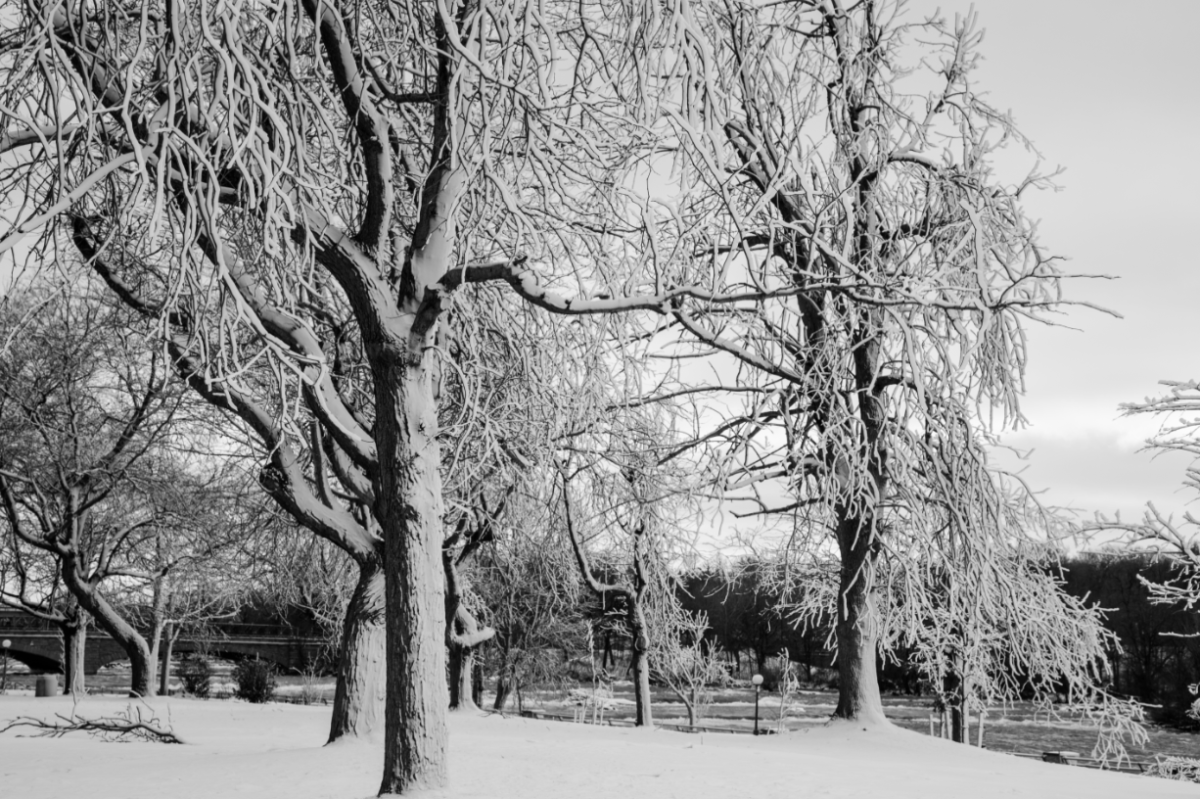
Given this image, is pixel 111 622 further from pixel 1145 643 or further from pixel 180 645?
pixel 1145 643

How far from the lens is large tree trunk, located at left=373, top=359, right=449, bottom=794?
810 cm

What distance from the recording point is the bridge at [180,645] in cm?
4825

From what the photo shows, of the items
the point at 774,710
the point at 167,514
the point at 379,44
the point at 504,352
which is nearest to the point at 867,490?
the point at 504,352

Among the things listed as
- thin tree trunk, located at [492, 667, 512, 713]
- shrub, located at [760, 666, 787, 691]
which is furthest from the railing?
shrub, located at [760, 666, 787, 691]

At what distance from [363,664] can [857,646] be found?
20.1ft

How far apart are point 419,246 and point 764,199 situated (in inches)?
128

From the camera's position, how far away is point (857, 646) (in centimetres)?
1381

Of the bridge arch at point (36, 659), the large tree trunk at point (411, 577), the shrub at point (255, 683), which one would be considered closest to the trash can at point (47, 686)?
the shrub at point (255, 683)

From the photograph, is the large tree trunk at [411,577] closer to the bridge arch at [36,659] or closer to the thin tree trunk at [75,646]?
the thin tree trunk at [75,646]

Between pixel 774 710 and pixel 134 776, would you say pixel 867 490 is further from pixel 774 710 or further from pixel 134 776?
pixel 774 710

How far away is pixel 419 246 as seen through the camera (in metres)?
8.92

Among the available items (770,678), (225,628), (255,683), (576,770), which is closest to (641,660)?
(255,683)

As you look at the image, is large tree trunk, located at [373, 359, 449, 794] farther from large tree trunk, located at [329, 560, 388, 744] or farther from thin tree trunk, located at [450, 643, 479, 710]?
thin tree trunk, located at [450, 643, 479, 710]

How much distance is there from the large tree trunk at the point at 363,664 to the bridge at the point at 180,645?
109 ft
